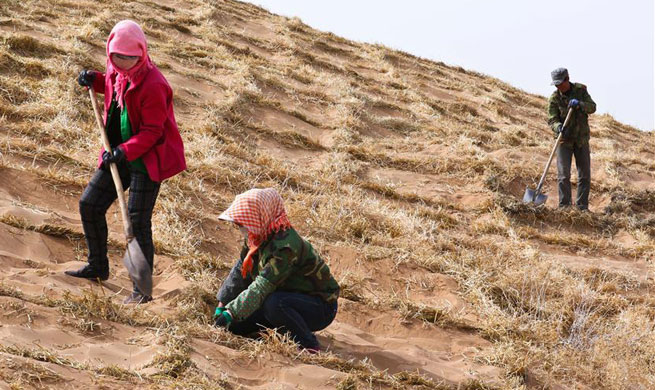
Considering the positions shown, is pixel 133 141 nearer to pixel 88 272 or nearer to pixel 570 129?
pixel 88 272

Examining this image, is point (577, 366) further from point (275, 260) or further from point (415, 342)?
point (275, 260)

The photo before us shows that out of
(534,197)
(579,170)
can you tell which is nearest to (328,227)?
A: (534,197)

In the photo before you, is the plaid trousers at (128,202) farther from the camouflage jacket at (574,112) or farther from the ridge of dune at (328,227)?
the camouflage jacket at (574,112)

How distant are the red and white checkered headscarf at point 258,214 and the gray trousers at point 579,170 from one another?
586 cm

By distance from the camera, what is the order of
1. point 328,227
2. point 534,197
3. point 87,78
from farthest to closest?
point 534,197, point 328,227, point 87,78

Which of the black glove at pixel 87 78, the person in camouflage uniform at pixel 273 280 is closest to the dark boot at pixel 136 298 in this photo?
the person in camouflage uniform at pixel 273 280

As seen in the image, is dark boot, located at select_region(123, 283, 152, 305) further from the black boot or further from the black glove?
the black glove

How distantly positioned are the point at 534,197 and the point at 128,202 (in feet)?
19.8

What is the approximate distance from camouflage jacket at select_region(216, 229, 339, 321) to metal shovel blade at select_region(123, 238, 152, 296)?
1.59 feet

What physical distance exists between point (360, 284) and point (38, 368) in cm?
302

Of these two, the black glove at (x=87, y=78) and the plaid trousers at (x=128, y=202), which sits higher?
the black glove at (x=87, y=78)

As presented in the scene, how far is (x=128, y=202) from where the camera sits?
15.5 feet

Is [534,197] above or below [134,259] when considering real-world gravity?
above

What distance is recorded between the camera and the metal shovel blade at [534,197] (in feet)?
31.2
